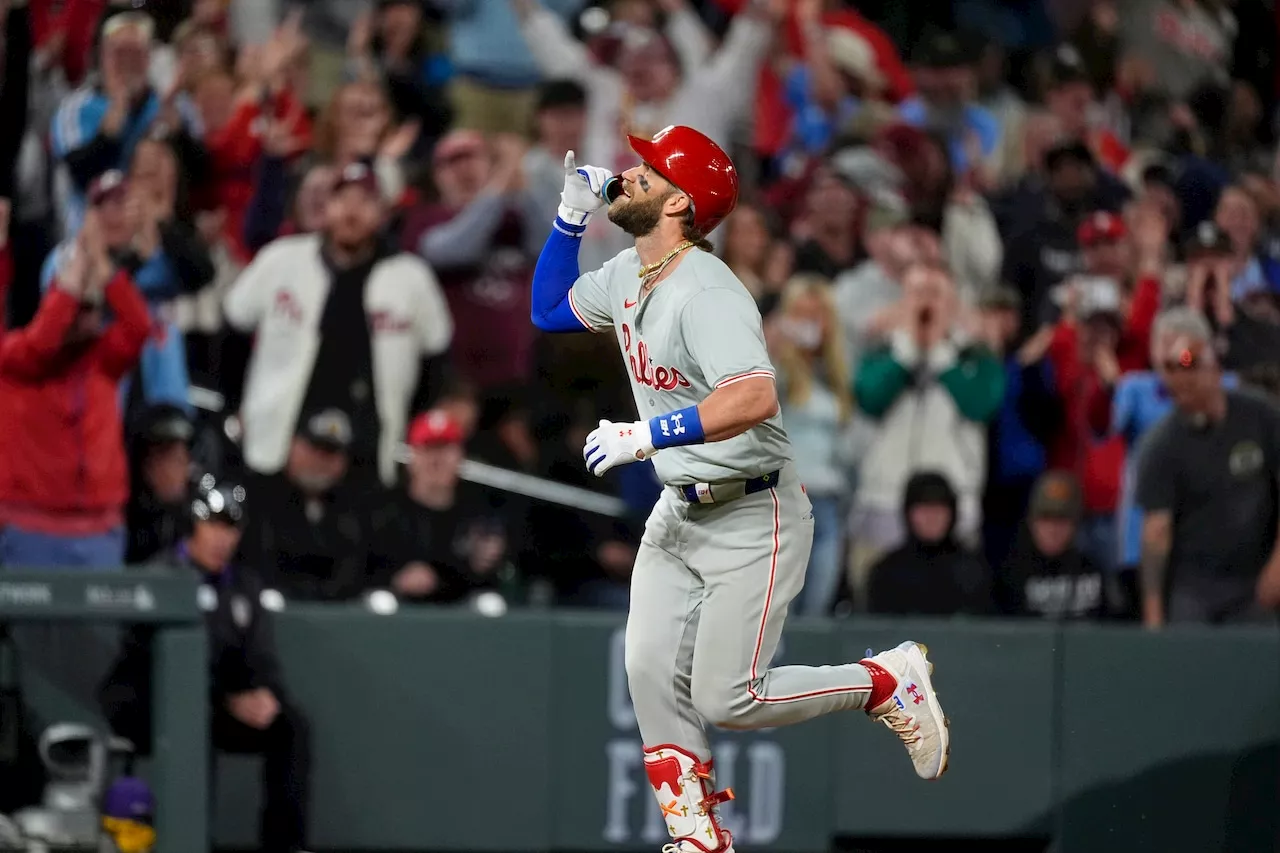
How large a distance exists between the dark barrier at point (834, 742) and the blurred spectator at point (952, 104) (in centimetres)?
320

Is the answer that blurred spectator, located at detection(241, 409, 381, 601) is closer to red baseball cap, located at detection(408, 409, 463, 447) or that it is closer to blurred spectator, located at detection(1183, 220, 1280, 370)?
red baseball cap, located at detection(408, 409, 463, 447)

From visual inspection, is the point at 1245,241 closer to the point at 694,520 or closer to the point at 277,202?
the point at 277,202

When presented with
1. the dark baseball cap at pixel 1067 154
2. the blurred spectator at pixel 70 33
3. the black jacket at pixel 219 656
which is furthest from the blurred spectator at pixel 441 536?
the dark baseball cap at pixel 1067 154

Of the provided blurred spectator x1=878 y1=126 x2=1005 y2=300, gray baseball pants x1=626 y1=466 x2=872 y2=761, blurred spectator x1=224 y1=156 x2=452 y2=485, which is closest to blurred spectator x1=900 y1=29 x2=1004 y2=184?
blurred spectator x1=878 y1=126 x2=1005 y2=300

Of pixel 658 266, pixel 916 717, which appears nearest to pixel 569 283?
pixel 658 266

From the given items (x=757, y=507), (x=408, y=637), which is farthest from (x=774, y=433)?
(x=408, y=637)

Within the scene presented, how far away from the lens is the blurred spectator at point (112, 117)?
743 centimetres

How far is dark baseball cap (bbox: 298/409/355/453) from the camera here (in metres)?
7.42

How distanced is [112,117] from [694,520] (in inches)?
147

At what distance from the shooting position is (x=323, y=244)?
7797 millimetres

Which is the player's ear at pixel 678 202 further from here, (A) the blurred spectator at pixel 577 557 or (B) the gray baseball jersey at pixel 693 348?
(A) the blurred spectator at pixel 577 557

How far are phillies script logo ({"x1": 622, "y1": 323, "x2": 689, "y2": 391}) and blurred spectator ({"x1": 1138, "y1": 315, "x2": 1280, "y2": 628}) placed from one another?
3182 millimetres

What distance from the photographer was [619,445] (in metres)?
4.44

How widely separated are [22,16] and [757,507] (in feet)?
14.0
